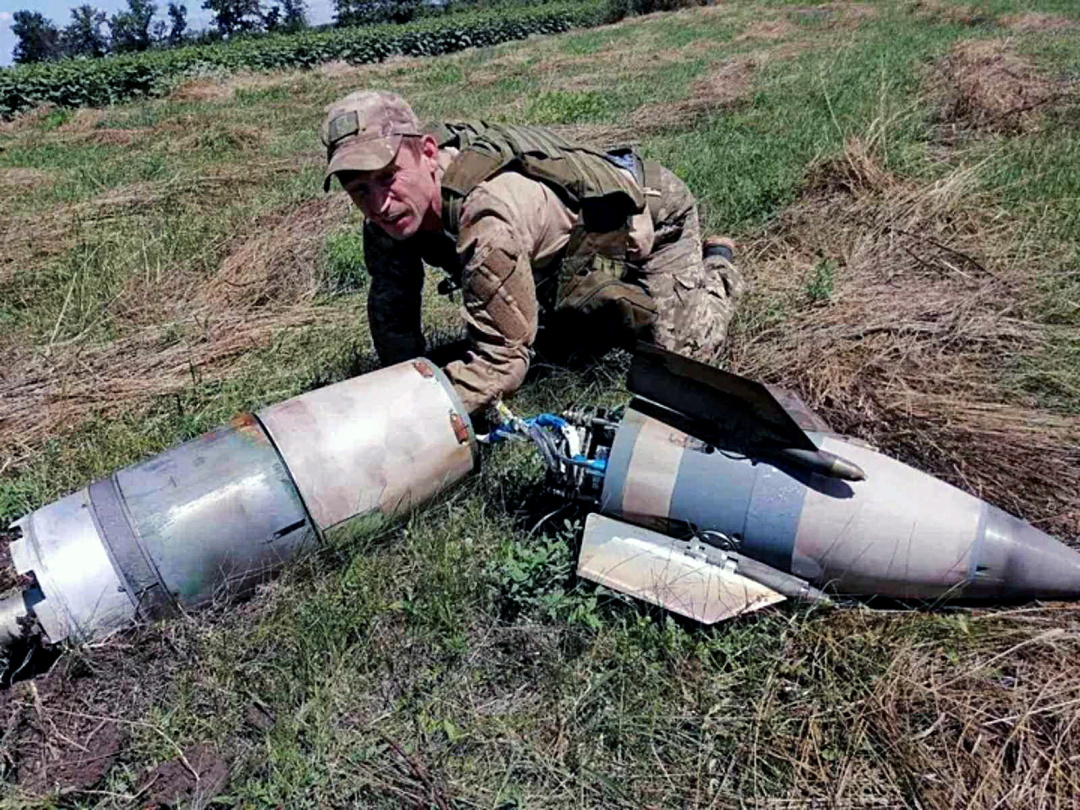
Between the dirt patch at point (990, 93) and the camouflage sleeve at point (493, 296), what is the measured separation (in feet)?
17.5

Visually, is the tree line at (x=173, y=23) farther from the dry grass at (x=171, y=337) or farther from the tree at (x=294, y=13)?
the dry grass at (x=171, y=337)

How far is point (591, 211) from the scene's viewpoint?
3301 mm

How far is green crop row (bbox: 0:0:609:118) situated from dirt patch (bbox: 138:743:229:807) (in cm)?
1971

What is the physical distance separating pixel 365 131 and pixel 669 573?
5.82 ft

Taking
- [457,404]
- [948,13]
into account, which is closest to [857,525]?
[457,404]

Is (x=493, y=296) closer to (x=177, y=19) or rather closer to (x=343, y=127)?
(x=343, y=127)

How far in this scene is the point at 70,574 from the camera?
2.22m

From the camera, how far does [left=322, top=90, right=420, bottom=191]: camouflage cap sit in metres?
2.65

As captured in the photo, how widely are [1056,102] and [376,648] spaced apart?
24.8 ft

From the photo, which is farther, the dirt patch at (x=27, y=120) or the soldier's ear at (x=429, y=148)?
the dirt patch at (x=27, y=120)

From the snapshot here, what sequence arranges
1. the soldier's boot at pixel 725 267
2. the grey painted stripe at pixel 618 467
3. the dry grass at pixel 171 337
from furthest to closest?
the soldier's boot at pixel 725 267 < the dry grass at pixel 171 337 < the grey painted stripe at pixel 618 467

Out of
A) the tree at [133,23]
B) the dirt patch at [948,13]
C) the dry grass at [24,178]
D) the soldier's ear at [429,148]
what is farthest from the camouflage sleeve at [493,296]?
the tree at [133,23]

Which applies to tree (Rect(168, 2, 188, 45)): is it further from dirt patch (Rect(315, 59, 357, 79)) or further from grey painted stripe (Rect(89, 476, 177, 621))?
grey painted stripe (Rect(89, 476, 177, 621))

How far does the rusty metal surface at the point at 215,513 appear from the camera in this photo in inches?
89.7
